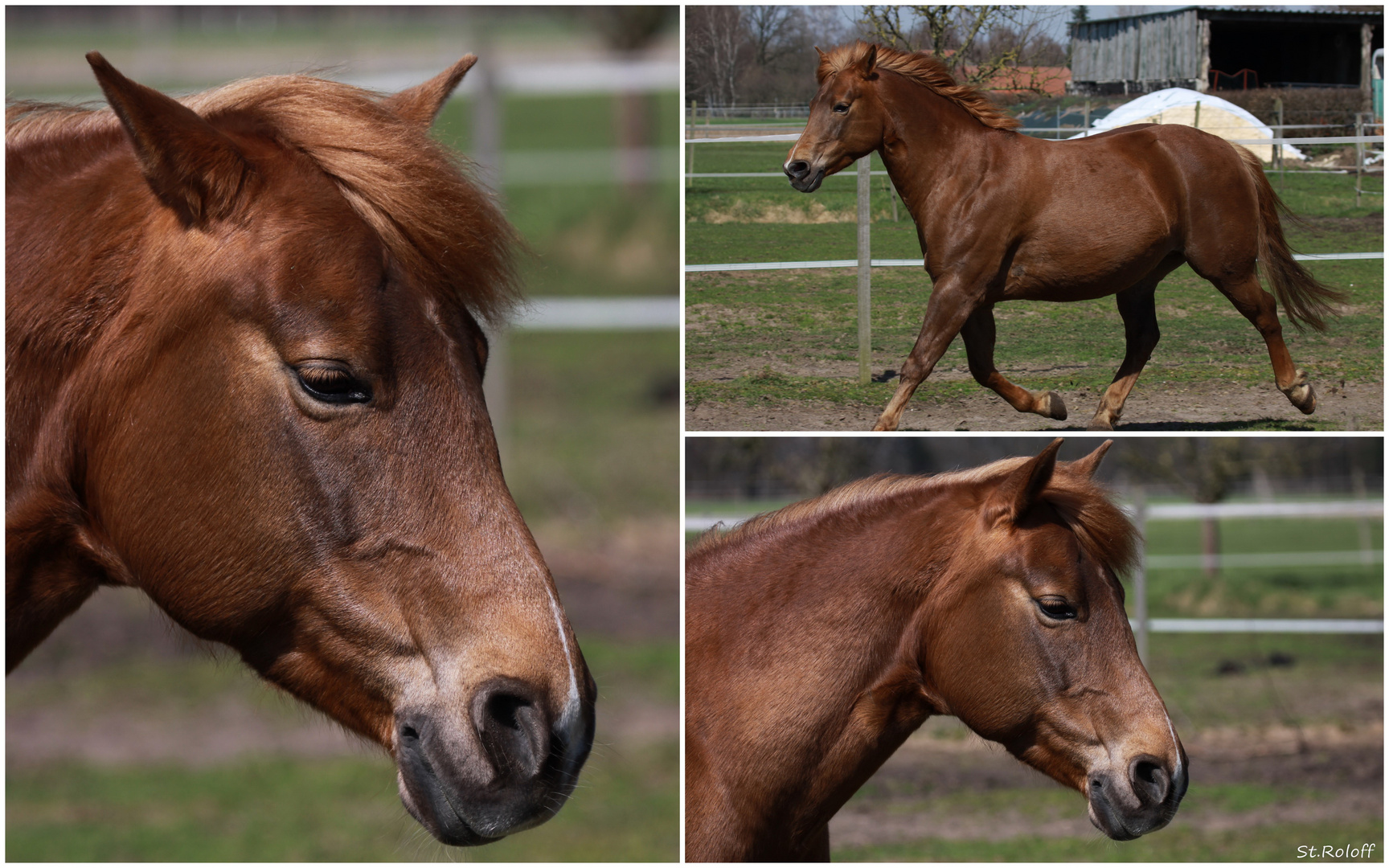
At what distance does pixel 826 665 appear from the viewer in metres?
2.39

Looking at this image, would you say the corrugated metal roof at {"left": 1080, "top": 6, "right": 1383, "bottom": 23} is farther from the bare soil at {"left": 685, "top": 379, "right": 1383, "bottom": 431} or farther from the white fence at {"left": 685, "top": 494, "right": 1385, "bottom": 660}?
the white fence at {"left": 685, "top": 494, "right": 1385, "bottom": 660}

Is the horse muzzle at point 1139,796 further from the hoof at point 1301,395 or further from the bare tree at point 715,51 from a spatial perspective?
the bare tree at point 715,51

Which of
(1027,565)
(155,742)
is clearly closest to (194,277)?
(1027,565)

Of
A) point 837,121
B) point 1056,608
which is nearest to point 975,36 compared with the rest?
point 837,121

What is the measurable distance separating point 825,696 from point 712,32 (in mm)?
2317

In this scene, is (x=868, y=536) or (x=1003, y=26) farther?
(x=1003, y=26)

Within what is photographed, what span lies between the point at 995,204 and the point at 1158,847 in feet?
12.7

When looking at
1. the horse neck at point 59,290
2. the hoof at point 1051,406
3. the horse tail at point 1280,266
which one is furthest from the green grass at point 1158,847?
the horse neck at point 59,290

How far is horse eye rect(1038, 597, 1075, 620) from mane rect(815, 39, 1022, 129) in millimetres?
2164

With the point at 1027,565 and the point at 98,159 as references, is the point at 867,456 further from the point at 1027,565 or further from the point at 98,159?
the point at 98,159

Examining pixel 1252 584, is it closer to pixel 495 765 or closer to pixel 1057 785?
pixel 1057 785

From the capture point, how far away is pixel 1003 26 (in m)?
3.41

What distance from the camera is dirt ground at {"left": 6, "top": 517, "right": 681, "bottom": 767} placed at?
5180mm

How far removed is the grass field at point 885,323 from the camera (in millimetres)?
4125
